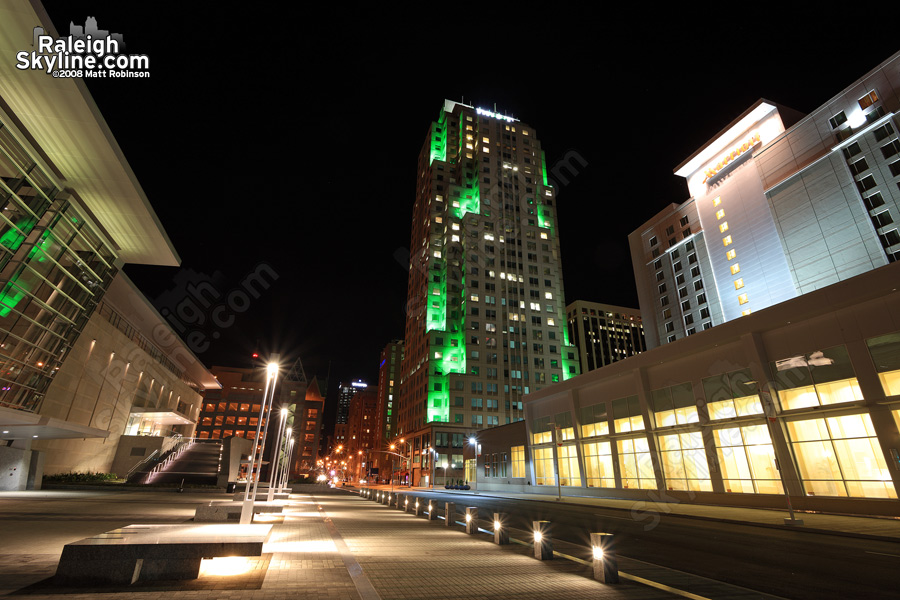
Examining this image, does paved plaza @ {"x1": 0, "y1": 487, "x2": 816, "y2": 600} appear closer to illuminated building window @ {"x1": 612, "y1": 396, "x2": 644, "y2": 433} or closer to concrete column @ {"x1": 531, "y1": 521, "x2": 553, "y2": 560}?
concrete column @ {"x1": 531, "y1": 521, "x2": 553, "y2": 560}

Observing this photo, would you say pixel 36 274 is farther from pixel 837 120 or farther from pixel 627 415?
pixel 837 120

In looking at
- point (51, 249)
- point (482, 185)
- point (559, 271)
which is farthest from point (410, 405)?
point (51, 249)

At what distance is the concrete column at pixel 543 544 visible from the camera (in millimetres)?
10820

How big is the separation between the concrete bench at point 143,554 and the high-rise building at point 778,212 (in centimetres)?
6729

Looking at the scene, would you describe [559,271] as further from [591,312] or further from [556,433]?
[556,433]

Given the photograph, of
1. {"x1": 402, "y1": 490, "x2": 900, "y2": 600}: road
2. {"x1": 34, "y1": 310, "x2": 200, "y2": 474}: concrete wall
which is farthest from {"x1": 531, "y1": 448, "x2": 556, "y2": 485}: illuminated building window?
{"x1": 34, "y1": 310, "x2": 200, "y2": 474}: concrete wall

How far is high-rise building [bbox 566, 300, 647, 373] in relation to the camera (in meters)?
142

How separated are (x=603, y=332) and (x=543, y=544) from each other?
14481 centimetres

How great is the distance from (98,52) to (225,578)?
28532mm

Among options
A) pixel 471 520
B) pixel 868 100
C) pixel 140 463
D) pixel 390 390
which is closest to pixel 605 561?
pixel 471 520

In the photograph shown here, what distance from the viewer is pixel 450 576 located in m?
8.86

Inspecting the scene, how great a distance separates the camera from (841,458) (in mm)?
25828

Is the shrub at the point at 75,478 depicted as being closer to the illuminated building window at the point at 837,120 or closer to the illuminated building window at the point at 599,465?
the illuminated building window at the point at 599,465

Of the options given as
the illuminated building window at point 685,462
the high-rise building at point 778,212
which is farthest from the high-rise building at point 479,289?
the illuminated building window at point 685,462
